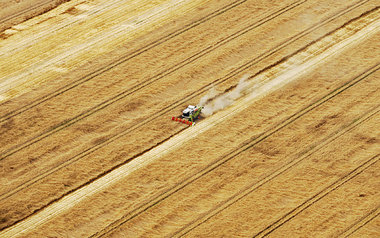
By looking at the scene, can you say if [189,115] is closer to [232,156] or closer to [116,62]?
[232,156]

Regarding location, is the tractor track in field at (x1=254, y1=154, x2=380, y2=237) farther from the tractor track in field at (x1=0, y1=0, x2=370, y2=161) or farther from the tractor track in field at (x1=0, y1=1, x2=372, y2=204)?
the tractor track in field at (x1=0, y1=0, x2=370, y2=161)

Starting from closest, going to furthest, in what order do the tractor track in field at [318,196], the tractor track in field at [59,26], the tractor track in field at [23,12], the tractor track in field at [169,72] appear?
1. the tractor track in field at [318,196]
2. the tractor track in field at [169,72]
3. the tractor track in field at [59,26]
4. the tractor track in field at [23,12]

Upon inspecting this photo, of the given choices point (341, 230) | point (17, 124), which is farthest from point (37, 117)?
point (341, 230)

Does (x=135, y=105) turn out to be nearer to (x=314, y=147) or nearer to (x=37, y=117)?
(x=37, y=117)

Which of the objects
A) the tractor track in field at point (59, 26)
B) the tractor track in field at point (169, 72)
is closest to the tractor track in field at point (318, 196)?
the tractor track in field at point (169, 72)

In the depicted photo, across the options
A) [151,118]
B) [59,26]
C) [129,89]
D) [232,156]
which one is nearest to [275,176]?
[232,156]

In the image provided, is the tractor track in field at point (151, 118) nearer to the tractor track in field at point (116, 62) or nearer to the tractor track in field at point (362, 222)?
the tractor track in field at point (116, 62)
